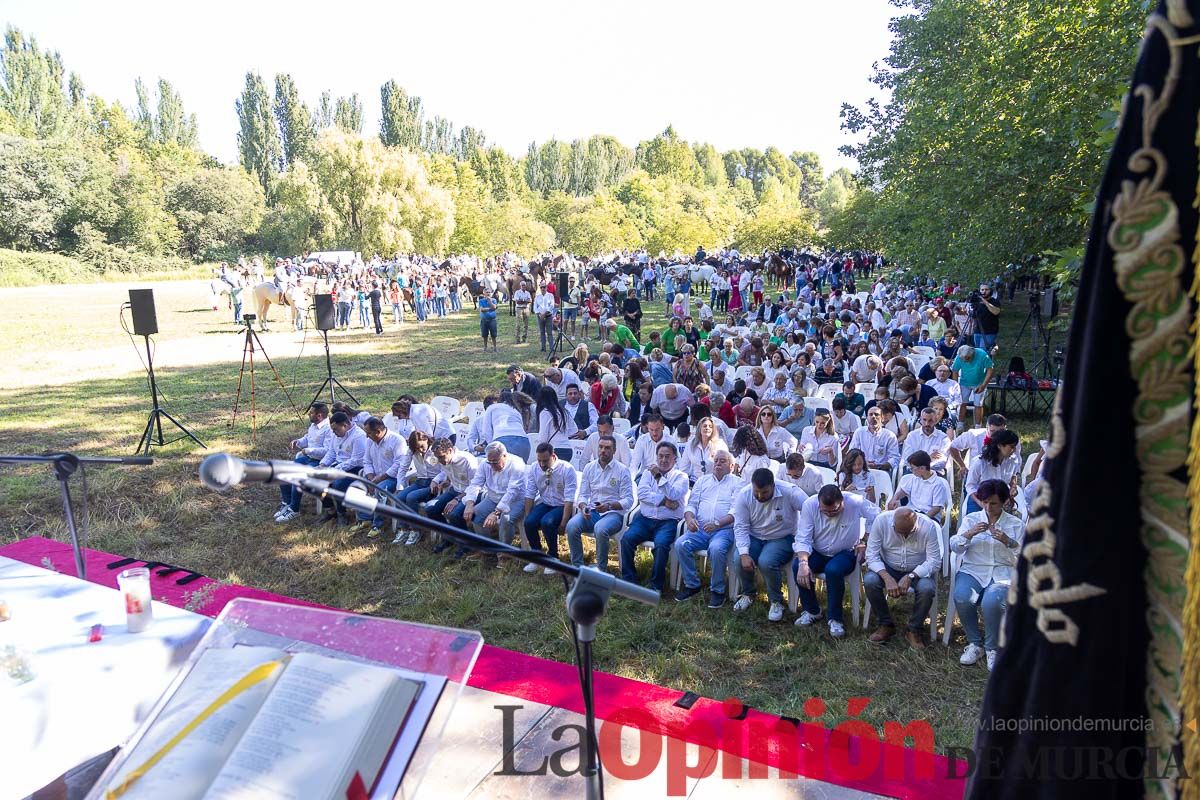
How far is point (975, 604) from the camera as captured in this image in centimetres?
524

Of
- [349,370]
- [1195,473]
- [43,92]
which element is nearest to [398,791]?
[1195,473]

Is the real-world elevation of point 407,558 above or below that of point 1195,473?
below

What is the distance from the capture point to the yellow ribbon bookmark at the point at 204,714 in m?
1.55

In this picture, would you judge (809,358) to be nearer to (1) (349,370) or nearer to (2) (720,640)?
(2) (720,640)

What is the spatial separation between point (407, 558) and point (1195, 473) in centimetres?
690

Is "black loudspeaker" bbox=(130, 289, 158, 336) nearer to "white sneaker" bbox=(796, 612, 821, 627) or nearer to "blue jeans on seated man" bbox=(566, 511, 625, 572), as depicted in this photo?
"blue jeans on seated man" bbox=(566, 511, 625, 572)

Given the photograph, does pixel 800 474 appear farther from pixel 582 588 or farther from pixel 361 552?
pixel 582 588

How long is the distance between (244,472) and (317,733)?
2.33ft

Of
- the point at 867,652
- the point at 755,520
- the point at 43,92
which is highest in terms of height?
the point at 43,92

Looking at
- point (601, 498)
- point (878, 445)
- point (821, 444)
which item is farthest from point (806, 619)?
point (878, 445)

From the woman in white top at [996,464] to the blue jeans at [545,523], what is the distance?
11.8 feet

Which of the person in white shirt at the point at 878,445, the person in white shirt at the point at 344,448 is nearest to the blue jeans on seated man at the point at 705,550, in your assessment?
the person in white shirt at the point at 878,445

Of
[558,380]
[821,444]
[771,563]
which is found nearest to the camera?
[771,563]

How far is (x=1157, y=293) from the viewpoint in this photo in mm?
989
